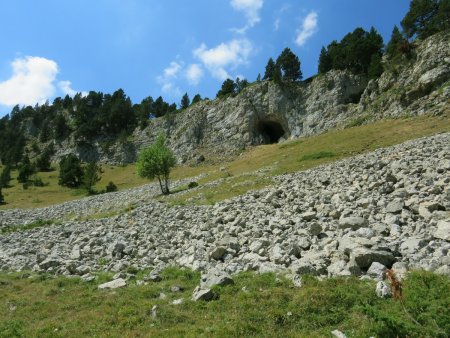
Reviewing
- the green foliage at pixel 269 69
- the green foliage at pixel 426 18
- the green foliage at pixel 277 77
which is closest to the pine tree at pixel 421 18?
the green foliage at pixel 426 18

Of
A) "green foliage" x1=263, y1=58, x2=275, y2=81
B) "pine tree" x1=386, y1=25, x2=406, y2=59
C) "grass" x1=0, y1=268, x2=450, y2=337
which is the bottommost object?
"grass" x1=0, y1=268, x2=450, y2=337

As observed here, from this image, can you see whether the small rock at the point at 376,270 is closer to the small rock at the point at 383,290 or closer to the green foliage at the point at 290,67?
the small rock at the point at 383,290

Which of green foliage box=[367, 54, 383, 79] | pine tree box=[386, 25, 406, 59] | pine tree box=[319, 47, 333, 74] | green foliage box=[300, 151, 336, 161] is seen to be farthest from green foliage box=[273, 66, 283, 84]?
green foliage box=[300, 151, 336, 161]

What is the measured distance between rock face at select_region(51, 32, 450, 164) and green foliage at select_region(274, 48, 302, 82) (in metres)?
4.11

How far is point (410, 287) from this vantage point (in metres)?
8.52

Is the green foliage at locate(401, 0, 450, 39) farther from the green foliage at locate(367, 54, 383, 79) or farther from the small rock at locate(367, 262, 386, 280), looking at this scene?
the small rock at locate(367, 262, 386, 280)

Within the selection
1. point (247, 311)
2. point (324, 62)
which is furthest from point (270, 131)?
point (247, 311)

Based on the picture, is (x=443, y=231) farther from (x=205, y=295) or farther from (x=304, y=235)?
(x=205, y=295)

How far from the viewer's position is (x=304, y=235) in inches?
569

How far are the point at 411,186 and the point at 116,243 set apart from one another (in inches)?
566

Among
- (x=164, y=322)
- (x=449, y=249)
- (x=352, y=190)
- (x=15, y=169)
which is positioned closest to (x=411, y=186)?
(x=352, y=190)

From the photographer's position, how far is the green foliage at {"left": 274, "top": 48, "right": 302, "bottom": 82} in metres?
108

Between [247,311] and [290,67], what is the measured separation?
107 meters

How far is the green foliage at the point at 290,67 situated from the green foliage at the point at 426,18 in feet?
96.2
